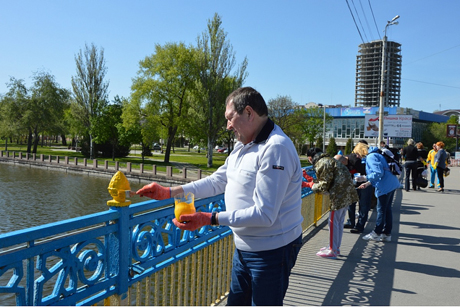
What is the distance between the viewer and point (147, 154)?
55688 mm

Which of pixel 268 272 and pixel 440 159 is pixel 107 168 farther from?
pixel 268 272

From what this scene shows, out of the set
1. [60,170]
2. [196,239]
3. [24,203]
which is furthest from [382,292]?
[60,170]

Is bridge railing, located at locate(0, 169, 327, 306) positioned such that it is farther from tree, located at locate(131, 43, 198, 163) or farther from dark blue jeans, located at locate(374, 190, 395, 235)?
tree, located at locate(131, 43, 198, 163)

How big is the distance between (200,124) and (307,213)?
32.0 m

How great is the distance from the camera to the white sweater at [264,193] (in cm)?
212

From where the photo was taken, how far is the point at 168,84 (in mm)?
40469

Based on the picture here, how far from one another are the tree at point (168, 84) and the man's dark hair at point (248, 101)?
38088mm

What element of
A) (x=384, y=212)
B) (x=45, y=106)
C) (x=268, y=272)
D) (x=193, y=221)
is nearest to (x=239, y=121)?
(x=193, y=221)

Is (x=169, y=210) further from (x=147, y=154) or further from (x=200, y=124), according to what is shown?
(x=147, y=154)

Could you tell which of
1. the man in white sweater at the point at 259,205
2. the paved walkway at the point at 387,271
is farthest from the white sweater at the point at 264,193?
the paved walkway at the point at 387,271

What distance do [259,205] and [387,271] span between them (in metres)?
4.02

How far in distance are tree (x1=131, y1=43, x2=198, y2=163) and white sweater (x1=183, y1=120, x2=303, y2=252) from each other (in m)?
38.1

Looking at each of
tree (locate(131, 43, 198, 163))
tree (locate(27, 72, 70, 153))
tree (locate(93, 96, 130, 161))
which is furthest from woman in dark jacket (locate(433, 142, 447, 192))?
tree (locate(27, 72, 70, 153))

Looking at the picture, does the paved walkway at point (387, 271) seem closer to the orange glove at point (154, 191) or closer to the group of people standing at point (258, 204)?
the group of people standing at point (258, 204)
